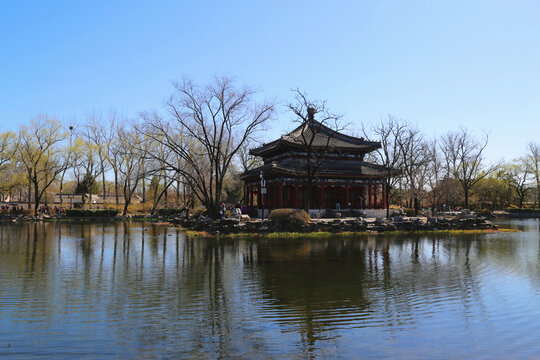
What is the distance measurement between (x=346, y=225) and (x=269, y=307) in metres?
20.2

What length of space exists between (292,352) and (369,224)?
2342cm

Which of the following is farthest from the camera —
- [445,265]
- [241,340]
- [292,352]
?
[445,265]

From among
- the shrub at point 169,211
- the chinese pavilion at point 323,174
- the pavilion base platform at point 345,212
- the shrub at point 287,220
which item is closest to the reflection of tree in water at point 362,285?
the shrub at point 287,220

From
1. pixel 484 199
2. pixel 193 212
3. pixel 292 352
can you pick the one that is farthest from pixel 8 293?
pixel 484 199

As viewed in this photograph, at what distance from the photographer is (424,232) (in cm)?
2803

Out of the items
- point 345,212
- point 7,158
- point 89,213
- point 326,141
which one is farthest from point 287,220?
point 7,158

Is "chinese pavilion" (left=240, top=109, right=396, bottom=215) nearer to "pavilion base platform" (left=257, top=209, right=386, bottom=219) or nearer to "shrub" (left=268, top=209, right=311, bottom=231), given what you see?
"pavilion base platform" (left=257, top=209, right=386, bottom=219)

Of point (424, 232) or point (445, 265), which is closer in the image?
point (445, 265)

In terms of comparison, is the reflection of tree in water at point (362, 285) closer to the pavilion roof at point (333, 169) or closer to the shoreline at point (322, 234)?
the shoreline at point (322, 234)

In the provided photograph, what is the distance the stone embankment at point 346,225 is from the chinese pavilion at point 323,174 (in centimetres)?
795

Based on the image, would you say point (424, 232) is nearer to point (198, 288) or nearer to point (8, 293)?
point (198, 288)

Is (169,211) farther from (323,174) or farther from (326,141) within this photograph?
(323,174)

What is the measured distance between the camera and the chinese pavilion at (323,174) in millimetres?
36469

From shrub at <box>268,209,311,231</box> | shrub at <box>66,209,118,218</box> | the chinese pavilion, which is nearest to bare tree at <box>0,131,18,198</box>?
shrub at <box>66,209,118,218</box>
